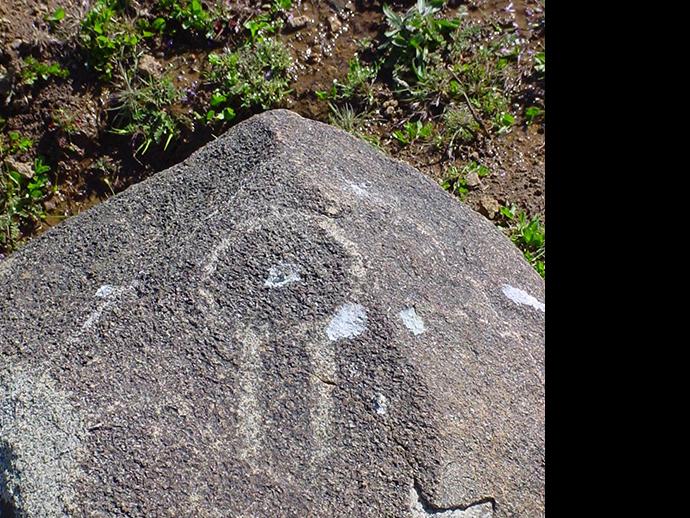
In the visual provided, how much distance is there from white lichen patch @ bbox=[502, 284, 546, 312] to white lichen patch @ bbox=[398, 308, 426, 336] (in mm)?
368

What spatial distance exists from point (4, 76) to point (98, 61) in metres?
0.43

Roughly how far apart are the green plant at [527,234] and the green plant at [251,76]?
1.19m

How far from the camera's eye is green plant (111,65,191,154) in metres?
3.99

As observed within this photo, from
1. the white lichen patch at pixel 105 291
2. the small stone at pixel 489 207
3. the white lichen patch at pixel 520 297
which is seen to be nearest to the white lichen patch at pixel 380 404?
the white lichen patch at pixel 520 297

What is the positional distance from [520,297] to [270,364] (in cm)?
78

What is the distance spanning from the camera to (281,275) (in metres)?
2.19

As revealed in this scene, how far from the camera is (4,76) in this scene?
4035 mm

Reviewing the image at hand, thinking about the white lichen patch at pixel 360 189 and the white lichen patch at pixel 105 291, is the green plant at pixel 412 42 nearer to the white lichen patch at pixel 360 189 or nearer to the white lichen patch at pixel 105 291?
the white lichen patch at pixel 360 189

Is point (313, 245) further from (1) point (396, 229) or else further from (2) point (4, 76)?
(2) point (4, 76)

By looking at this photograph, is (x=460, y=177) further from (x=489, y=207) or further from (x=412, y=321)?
(x=412, y=321)

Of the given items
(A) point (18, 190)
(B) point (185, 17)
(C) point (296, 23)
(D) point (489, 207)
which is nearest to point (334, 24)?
(C) point (296, 23)

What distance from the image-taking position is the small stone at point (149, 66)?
4.11m
